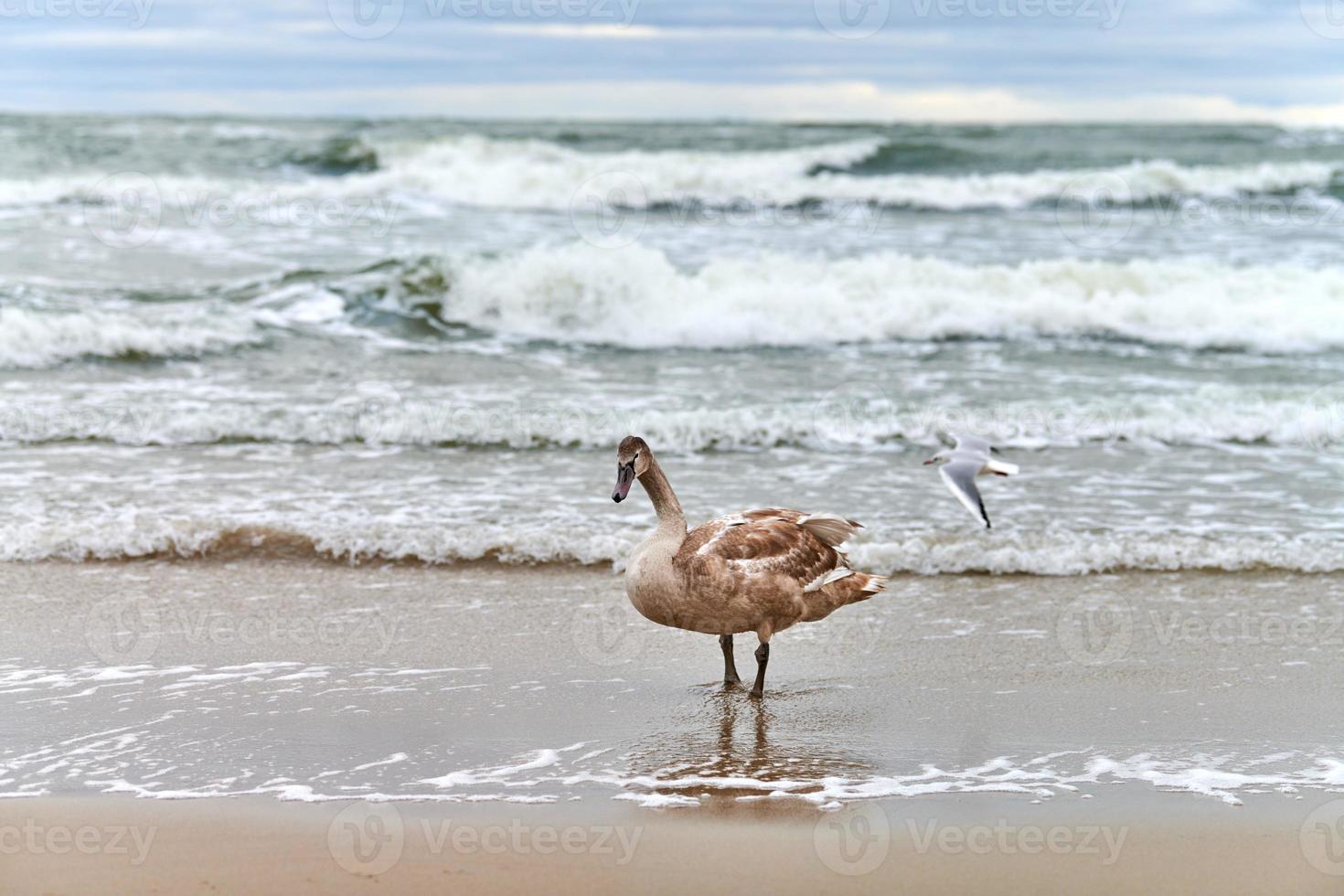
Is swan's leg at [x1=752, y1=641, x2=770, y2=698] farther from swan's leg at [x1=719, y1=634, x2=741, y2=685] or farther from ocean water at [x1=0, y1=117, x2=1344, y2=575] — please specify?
ocean water at [x1=0, y1=117, x2=1344, y2=575]

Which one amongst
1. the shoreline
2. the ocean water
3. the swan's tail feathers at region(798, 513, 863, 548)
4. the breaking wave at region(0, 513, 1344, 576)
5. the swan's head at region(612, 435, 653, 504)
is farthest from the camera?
the ocean water

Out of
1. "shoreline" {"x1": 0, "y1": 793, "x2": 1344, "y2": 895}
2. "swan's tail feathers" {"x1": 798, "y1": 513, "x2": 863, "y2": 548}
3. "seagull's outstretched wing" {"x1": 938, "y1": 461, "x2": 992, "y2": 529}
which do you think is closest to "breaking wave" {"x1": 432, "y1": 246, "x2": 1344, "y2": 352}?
"seagull's outstretched wing" {"x1": 938, "y1": 461, "x2": 992, "y2": 529}

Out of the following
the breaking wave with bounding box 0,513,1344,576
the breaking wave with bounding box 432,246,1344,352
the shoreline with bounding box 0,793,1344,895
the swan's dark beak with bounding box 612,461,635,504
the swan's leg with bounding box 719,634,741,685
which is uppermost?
the breaking wave with bounding box 432,246,1344,352

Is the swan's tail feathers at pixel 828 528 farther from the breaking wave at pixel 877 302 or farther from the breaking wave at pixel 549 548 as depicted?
the breaking wave at pixel 877 302

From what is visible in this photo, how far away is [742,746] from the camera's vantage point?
485 centimetres

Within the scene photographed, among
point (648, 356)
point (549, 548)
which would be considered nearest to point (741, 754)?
point (549, 548)

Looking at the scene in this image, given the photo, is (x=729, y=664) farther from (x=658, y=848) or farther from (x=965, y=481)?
(x=965, y=481)

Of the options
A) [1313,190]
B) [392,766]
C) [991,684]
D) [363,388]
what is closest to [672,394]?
[363,388]

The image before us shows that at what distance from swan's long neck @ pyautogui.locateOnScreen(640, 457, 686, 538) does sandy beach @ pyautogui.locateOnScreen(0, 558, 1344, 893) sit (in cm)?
70

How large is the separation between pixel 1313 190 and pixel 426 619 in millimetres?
27859

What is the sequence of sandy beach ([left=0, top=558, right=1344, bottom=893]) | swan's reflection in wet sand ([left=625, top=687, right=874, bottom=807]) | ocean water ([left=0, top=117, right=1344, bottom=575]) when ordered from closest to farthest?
sandy beach ([left=0, top=558, right=1344, bottom=893]), swan's reflection in wet sand ([left=625, top=687, right=874, bottom=807]), ocean water ([left=0, top=117, right=1344, bottom=575])

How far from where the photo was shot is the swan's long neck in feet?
17.6

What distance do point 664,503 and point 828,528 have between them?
694 millimetres

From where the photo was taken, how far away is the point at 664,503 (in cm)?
543
